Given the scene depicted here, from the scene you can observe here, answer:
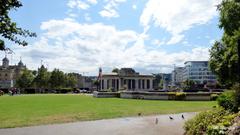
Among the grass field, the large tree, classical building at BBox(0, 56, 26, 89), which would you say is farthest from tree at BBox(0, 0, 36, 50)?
classical building at BBox(0, 56, 26, 89)

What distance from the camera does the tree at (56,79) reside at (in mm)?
135250

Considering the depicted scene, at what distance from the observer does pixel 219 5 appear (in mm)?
41250

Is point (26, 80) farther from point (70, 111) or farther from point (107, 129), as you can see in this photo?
point (107, 129)

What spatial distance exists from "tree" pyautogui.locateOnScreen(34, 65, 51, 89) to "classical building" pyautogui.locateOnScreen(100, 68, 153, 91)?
28.3 meters

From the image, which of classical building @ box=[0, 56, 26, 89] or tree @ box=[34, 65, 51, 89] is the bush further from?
classical building @ box=[0, 56, 26, 89]

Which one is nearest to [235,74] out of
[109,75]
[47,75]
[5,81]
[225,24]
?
[225,24]

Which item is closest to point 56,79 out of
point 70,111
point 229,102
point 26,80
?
point 26,80

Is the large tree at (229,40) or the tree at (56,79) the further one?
the tree at (56,79)

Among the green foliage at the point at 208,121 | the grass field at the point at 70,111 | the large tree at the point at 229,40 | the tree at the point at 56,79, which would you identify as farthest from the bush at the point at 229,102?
the tree at the point at 56,79

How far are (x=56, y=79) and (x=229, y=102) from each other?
Answer: 404 feet

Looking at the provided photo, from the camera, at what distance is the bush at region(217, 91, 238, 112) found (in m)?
14.4

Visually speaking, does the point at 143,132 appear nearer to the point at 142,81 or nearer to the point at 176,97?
the point at 176,97

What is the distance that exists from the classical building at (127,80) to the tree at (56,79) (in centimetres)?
2304

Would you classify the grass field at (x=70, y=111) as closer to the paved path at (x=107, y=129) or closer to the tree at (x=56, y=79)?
the paved path at (x=107, y=129)
